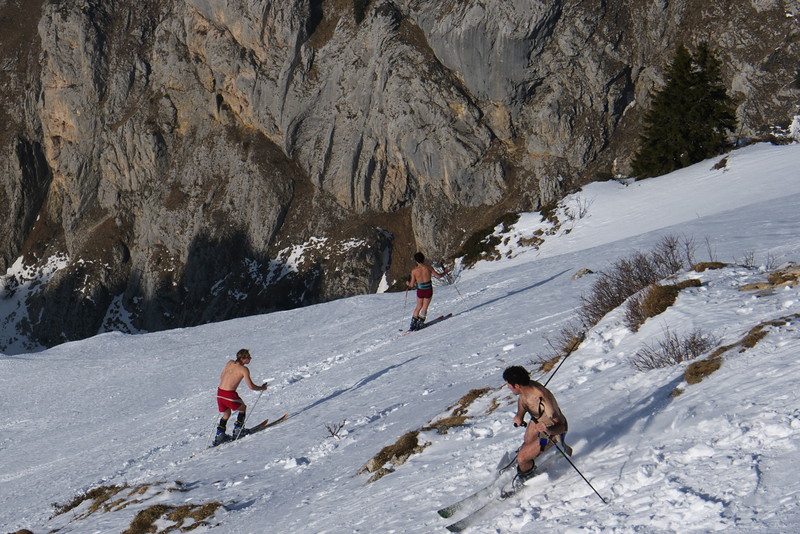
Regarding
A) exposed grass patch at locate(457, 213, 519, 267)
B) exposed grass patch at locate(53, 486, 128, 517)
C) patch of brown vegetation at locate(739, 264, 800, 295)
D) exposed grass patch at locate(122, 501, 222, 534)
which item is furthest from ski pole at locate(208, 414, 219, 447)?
exposed grass patch at locate(457, 213, 519, 267)

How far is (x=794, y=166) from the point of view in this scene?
2605cm

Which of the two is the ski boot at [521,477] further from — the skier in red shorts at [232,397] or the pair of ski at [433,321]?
the pair of ski at [433,321]

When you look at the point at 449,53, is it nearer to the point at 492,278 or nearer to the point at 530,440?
the point at 492,278

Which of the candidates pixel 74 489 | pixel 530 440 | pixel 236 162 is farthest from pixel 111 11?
pixel 530 440

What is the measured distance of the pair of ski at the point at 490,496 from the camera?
602cm

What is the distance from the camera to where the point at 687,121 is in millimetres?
35094

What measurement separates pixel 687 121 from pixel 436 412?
3037 cm

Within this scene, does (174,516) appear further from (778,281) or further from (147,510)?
(778,281)

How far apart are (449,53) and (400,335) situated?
46292 mm

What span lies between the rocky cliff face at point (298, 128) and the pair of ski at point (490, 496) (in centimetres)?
3963

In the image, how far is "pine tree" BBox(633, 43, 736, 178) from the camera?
3447cm

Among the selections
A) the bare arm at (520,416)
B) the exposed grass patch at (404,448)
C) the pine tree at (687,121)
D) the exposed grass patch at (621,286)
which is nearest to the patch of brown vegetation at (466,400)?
the exposed grass patch at (404,448)

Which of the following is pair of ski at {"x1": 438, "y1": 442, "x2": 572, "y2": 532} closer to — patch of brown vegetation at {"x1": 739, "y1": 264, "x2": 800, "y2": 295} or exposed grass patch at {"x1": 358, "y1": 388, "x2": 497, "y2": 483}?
exposed grass patch at {"x1": 358, "y1": 388, "x2": 497, "y2": 483}

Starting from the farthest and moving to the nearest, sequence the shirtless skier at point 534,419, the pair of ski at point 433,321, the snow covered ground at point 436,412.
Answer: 1. the pair of ski at point 433,321
2. the shirtless skier at point 534,419
3. the snow covered ground at point 436,412
